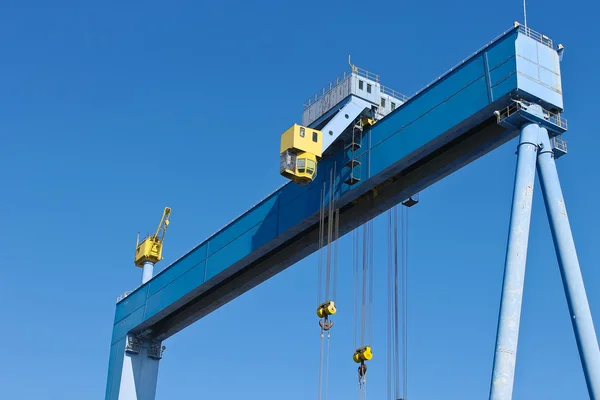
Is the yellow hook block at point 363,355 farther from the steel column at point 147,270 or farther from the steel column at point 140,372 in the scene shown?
the steel column at point 147,270

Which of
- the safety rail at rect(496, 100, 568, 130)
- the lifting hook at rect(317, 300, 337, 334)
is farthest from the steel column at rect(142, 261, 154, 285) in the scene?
the safety rail at rect(496, 100, 568, 130)

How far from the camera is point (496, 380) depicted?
16.5m

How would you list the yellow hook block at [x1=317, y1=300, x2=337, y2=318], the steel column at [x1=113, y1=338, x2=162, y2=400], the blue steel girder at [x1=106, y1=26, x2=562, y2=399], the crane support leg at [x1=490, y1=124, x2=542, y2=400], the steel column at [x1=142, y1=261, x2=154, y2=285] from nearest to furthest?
1. the crane support leg at [x1=490, y1=124, x2=542, y2=400]
2. the blue steel girder at [x1=106, y1=26, x2=562, y2=399]
3. the yellow hook block at [x1=317, y1=300, x2=337, y2=318]
4. the steel column at [x1=113, y1=338, x2=162, y2=400]
5. the steel column at [x1=142, y1=261, x2=154, y2=285]

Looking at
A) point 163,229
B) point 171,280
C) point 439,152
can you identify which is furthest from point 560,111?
point 163,229

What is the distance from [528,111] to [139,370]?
61.8ft

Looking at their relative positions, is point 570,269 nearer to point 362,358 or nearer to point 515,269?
point 515,269

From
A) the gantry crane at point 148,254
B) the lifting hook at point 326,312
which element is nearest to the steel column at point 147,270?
the gantry crane at point 148,254

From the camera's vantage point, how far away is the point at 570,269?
17.4 meters

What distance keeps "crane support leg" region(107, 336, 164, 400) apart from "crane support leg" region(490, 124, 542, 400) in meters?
17.8

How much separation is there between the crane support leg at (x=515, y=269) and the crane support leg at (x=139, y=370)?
17756mm

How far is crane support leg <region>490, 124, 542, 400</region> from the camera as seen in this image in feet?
54.3

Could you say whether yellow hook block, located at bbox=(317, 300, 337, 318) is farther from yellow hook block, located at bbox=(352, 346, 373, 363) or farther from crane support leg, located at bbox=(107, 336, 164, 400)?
crane support leg, located at bbox=(107, 336, 164, 400)

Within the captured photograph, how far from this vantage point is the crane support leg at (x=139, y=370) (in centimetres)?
3133

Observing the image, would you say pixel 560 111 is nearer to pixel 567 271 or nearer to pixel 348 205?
pixel 567 271
